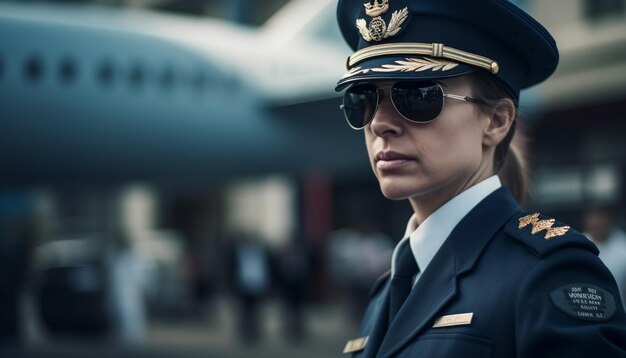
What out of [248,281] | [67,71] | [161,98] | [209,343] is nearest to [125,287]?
[209,343]

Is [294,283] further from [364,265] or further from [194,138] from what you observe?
[194,138]

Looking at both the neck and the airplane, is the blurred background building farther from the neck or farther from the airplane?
the neck

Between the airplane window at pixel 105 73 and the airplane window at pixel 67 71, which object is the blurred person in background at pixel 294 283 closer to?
the airplane window at pixel 105 73

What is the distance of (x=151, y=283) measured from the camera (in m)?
16.9

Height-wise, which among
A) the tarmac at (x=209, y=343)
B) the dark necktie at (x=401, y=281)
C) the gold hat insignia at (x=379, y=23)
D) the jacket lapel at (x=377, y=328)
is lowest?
the tarmac at (x=209, y=343)

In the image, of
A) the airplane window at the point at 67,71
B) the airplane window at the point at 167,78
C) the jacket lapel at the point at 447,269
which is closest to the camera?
the jacket lapel at the point at 447,269

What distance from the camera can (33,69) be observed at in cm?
1053

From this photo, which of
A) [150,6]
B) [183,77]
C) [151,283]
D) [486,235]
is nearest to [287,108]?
[183,77]

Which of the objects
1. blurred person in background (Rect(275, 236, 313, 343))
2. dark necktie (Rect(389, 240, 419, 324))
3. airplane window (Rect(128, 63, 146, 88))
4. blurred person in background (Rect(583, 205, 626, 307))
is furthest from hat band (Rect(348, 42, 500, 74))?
blurred person in background (Rect(275, 236, 313, 343))

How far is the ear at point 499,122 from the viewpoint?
2.00m

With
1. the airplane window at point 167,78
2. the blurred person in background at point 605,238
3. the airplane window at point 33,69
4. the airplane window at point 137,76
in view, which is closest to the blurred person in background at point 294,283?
the airplane window at point 167,78

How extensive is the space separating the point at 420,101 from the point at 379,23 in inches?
9.8

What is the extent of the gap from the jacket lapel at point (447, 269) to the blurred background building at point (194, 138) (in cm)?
853

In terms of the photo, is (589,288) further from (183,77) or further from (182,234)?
(182,234)
